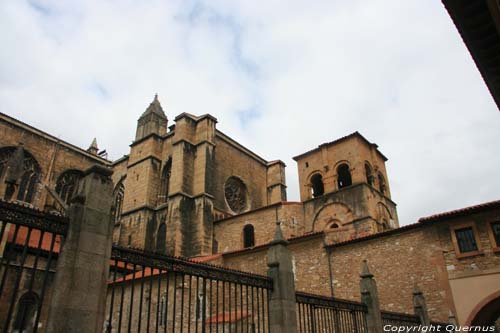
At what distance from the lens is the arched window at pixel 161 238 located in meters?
26.7

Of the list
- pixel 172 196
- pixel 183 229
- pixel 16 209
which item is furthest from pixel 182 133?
pixel 16 209

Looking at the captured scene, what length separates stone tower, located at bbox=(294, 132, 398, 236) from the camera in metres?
23.0

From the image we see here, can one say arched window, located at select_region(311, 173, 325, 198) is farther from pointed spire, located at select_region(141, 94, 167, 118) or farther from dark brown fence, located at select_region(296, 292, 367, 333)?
dark brown fence, located at select_region(296, 292, 367, 333)

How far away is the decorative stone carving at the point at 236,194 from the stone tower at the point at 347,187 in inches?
229

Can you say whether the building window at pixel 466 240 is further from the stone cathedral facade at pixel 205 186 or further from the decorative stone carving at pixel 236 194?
the decorative stone carving at pixel 236 194

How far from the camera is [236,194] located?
30844 mm

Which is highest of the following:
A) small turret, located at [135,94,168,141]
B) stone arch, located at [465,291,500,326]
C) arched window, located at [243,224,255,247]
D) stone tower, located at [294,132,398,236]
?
small turret, located at [135,94,168,141]

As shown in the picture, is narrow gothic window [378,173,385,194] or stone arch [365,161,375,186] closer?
stone arch [365,161,375,186]

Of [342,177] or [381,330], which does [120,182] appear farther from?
[381,330]

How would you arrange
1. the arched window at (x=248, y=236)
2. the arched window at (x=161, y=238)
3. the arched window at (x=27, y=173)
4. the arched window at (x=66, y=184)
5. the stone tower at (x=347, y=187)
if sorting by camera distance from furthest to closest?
the arched window at (x=66, y=184) < the arched window at (x=27, y=173) < the arched window at (x=161, y=238) < the arched window at (x=248, y=236) < the stone tower at (x=347, y=187)

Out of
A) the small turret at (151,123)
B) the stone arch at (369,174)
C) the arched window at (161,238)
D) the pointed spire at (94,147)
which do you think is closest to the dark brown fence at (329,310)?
the stone arch at (369,174)

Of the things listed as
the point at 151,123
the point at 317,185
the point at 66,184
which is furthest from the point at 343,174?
the point at 66,184

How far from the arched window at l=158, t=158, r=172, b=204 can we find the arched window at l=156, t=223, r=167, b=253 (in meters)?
2.51

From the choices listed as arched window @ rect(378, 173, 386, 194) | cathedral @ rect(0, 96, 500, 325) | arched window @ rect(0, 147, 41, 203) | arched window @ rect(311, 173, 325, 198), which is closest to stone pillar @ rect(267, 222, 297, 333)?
cathedral @ rect(0, 96, 500, 325)
